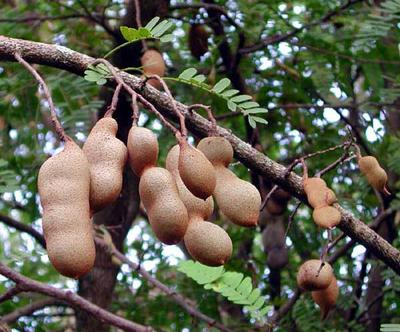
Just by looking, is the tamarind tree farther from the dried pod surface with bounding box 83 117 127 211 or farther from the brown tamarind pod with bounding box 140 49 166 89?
the dried pod surface with bounding box 83 117 127 211

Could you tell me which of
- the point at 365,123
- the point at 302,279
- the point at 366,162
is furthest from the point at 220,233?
the point at 365,123

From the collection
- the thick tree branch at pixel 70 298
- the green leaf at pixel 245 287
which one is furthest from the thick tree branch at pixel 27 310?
the green leaf at pixel 245 287

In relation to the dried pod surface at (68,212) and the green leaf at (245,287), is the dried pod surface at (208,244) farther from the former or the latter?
Result: the green leaf at (245,287)

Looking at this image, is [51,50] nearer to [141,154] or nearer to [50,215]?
[141,154]

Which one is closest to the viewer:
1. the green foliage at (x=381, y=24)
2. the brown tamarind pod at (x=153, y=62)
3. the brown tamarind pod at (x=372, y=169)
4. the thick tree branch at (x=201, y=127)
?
the thick tree branch at (x=201, y=127)

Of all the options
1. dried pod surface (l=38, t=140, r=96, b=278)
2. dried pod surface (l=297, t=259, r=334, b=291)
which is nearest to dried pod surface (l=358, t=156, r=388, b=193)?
dried pod surface (l=297, t=259, r=334, b=291)

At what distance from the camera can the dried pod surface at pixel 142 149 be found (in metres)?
1.42

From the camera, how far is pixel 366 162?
1.77m

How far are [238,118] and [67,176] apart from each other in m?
2.26

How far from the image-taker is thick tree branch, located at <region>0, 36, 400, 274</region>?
5.04ft

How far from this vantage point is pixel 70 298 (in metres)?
2.32

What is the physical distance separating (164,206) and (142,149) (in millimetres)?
141

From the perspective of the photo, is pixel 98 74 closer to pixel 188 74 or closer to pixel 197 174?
pixel 188 74

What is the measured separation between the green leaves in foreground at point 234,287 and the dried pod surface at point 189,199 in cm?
83
